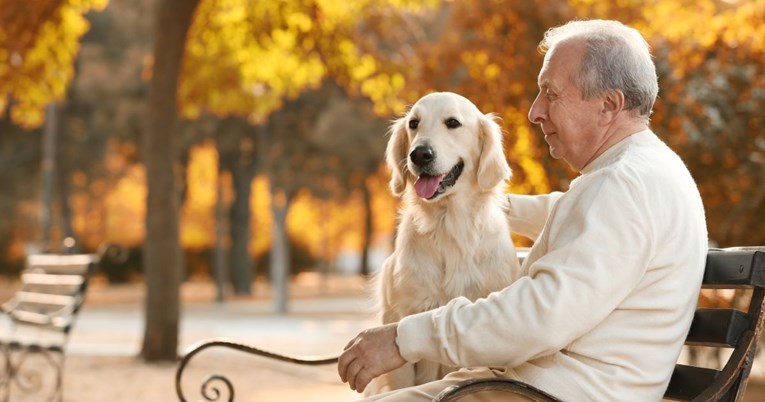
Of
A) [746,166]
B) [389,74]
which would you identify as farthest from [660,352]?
[389,74]

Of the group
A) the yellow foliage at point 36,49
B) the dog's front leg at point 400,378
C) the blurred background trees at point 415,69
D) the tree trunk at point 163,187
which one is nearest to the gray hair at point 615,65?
the dog's front leg at point 400,378

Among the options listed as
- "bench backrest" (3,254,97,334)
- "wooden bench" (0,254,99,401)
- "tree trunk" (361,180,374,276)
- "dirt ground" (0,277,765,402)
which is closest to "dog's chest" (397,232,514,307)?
"dirt ground" (0,277,765,402)

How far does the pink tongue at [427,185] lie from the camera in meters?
4.74

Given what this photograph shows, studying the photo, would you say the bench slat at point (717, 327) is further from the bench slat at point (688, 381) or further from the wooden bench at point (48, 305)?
the wooden bench at point (48, 305)

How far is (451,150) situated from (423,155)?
131mm

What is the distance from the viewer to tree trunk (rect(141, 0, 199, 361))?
12.9 meters

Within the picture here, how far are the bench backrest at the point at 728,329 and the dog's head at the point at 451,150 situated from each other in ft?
5.74

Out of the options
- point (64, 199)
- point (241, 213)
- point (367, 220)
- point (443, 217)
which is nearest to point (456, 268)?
point (443, 217)

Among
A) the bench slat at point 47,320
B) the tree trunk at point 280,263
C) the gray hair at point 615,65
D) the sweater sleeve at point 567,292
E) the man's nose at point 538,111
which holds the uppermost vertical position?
the gray hair at point 615,65

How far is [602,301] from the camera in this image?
2.69m

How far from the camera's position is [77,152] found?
3631 centimetres

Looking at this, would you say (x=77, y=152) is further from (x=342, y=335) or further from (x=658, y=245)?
(x=658, y=245)

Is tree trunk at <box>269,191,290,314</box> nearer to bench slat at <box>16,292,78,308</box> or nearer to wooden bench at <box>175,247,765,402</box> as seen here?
bench slat at <box>16,292,78,308</box>

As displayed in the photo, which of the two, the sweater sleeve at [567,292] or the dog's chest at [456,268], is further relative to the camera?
the dog's chest at [456,268]
